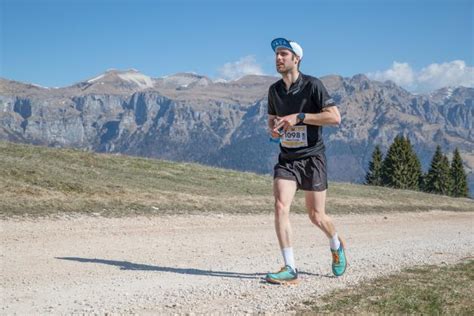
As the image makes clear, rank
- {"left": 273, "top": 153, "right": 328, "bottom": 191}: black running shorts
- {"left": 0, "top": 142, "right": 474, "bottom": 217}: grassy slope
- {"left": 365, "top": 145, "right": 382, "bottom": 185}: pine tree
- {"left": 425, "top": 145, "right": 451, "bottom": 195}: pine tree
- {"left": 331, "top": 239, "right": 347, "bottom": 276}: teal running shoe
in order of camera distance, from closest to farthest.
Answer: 1. {"left": 273, "top": 153, "right": 328, "bottom": 191}: black running shorts
2. {"left": 331, "top": 239, "right": 347, "bottom": 276}: teal running shoe
3. {"left": 0, "top": 142, "right": 474, "bottom": 217}: grassy slope
4. {"left": 425, "top": 145, "right": 451, "bottom": 195}: pine tree
5. {"left": 365, "top": 145, "right": 382, "bottom": 185}: pine tree

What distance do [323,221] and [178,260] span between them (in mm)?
2569

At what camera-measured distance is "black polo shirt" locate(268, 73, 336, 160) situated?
7684 mm

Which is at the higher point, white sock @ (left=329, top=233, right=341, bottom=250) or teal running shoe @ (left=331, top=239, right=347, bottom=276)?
white sock @ (left=329, top=233, right=341, bottom=250)

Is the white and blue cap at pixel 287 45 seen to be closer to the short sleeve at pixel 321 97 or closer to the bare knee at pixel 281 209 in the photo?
the short sleeve at pixel 321 97

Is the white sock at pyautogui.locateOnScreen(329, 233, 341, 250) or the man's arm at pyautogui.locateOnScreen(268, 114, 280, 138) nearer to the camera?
the man's arm at pyautogui.locateOnScreen(268, 114, 280, 138)

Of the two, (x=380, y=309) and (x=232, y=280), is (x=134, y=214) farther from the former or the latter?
(x=380, y=309)

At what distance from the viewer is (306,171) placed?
7852 mm

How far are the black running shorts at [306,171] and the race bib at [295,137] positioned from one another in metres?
0.22

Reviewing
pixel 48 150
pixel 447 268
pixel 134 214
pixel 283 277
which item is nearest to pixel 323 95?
pixel 283 277

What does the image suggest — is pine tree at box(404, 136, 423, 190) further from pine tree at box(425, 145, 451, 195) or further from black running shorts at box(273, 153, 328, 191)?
black running shorts at box(273, 153, 328, 191)

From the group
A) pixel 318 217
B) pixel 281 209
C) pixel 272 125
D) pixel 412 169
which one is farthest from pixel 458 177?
pixel 281 209

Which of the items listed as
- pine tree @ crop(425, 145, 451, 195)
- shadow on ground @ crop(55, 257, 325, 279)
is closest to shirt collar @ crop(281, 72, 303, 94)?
shadow on ground @ crop(55, 257, 325, 279)

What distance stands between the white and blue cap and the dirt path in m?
3.19

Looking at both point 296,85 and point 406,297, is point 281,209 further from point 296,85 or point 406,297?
point 406,297
